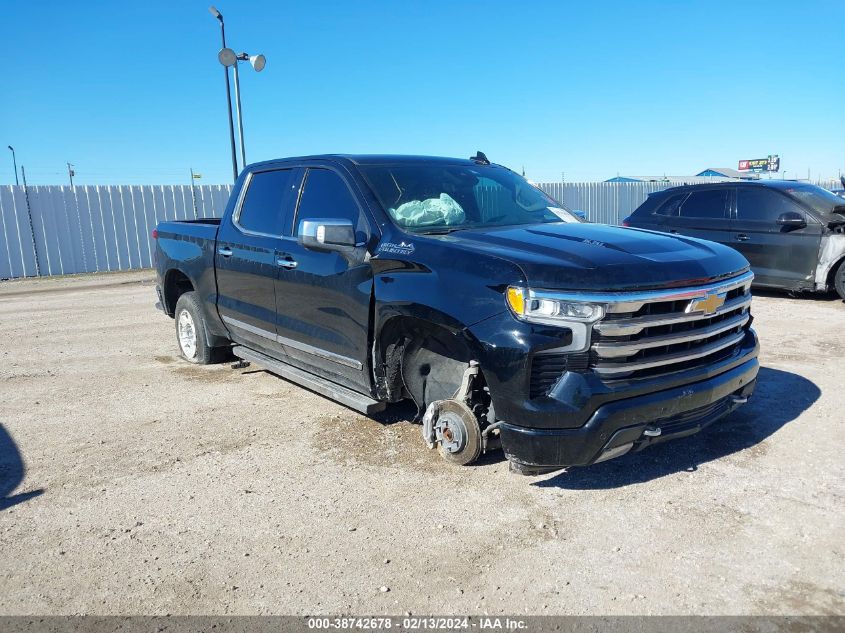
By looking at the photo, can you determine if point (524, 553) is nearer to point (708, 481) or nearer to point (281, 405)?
point (708, 481)

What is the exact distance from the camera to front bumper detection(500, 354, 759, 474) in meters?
3.21

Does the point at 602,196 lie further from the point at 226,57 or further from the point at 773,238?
the point at 773,238

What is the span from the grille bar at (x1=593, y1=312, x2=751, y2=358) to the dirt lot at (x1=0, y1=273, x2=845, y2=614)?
2.87ft

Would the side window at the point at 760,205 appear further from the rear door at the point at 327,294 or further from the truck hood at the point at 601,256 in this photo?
the rear door at the point at 327,294

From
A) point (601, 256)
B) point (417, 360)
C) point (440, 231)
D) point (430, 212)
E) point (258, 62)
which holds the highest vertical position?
point (258, 62)

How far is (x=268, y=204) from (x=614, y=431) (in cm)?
333

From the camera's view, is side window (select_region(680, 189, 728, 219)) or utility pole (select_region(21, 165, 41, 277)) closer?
side window (select_region(680, 189, 728, 219))

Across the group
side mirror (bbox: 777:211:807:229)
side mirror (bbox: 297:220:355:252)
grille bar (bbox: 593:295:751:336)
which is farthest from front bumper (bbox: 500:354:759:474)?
side mirror (bbox: 777:211:807:229)

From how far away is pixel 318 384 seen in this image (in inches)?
187

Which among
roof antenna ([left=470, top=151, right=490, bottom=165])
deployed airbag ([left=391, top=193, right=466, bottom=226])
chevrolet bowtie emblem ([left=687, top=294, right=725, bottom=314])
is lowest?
chevrolet bowtie emblem ([left=687, top=294, right=725, bottom=314])

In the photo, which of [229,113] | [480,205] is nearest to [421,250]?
[480,205]

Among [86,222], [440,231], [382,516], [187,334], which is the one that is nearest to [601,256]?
[440,231]

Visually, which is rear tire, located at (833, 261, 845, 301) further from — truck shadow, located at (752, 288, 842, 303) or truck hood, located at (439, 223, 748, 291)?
truck hood, located at (439, 223, 748, 291)

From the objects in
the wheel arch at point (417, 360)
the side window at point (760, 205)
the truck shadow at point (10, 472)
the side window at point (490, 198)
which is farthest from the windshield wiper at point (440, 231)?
the side window at point (760, 205)
